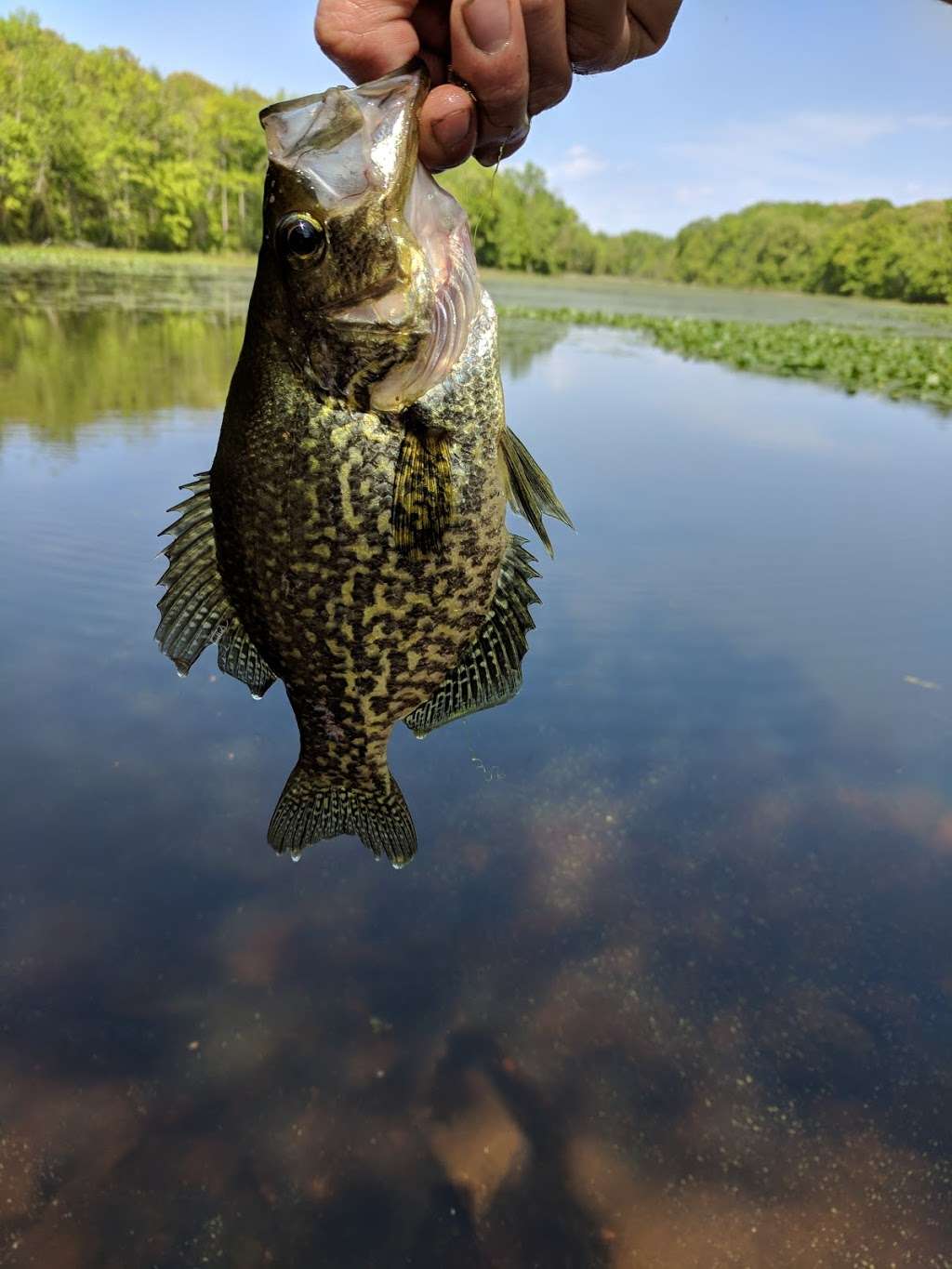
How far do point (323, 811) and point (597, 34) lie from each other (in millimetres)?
2305

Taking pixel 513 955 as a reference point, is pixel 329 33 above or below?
above

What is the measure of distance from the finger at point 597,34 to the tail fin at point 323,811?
212 cm

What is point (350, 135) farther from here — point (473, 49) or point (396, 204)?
point (473, 49)

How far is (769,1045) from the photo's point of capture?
3.86m

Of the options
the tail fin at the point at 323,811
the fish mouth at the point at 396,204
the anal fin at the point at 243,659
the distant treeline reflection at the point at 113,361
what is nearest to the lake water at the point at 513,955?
the tail fin at the point at 323,811

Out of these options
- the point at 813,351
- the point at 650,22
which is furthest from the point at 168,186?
the point at 650,22

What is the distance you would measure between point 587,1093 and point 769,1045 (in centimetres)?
87

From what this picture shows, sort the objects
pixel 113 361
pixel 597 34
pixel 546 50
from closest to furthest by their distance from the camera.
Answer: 1. pixel 546 50
2. pixel 597 34
3. pixel 113 361

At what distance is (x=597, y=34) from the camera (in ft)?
7.97

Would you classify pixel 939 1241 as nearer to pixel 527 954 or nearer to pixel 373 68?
pixel 527 954

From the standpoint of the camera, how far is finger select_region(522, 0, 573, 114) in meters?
2.20

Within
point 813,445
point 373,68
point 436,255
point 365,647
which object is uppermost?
point 373,68

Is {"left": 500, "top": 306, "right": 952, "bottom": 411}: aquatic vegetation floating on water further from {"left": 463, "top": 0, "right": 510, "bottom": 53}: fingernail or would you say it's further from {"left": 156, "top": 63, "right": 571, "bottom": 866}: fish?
{"left": 156, "top": 63, "right": 571, "bottom": 866}: fish

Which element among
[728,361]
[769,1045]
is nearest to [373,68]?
[769,1045]
